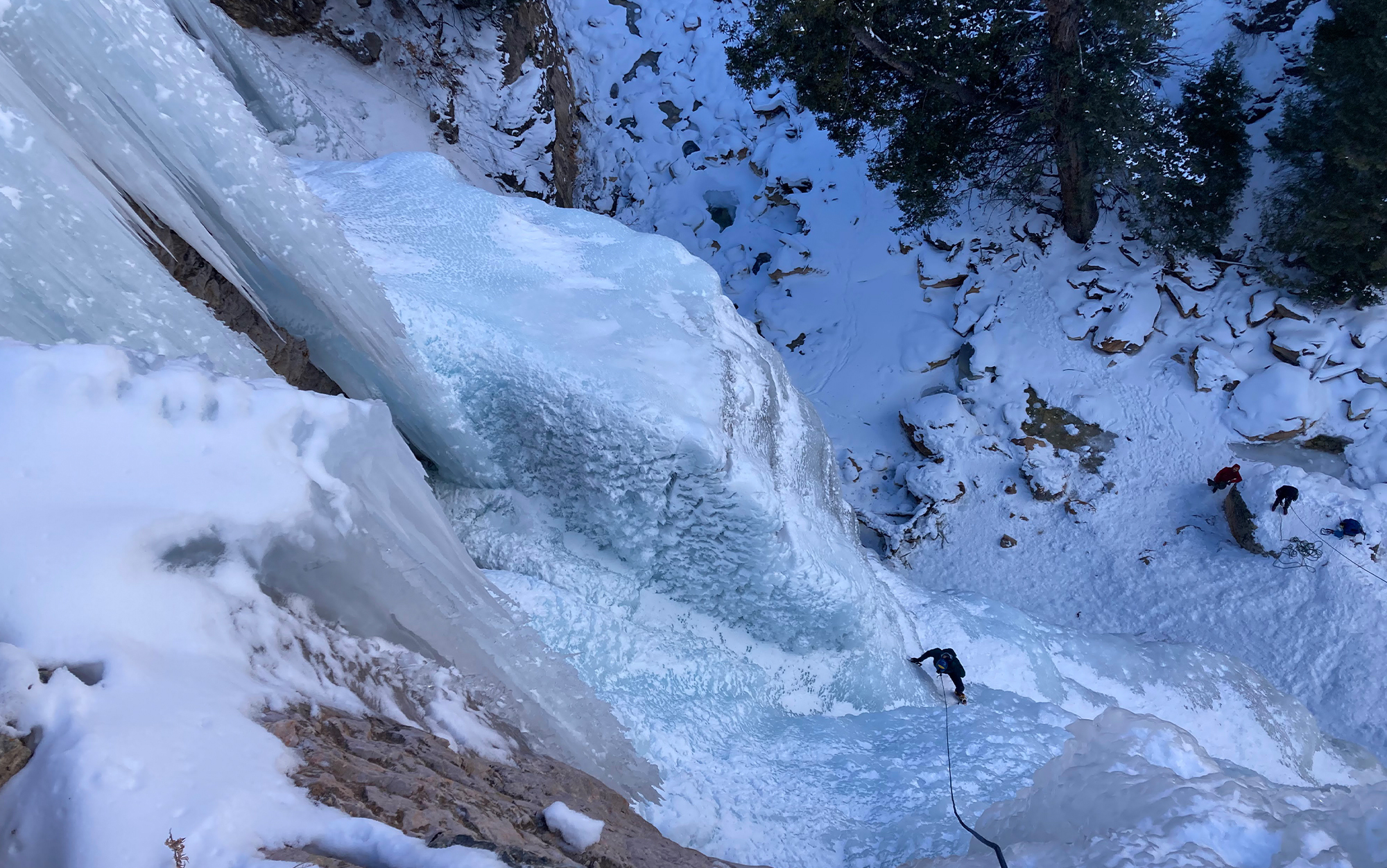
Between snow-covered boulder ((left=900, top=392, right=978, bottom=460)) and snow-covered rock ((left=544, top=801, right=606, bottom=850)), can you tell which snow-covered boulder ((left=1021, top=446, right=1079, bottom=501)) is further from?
snow-covered rock ((left=544, top=801, right=606, bottom=850))

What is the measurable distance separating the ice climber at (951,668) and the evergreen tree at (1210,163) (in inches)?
284

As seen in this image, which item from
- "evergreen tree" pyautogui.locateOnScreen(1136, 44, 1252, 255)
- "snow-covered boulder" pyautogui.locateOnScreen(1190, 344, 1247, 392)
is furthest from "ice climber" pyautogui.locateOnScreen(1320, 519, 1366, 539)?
"evergreen tree" pyautogui.locateOnScreen(1136, 44, 1252, 255)

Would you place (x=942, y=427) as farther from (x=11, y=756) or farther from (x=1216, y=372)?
(x=11, y=756)

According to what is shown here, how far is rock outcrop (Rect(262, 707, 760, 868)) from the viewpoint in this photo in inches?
88.9

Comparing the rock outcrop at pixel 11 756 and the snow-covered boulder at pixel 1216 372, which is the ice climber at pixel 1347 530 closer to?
the snow-covered boulder at pixel 1216 372

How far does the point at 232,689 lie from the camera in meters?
2.35

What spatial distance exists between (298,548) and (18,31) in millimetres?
2491

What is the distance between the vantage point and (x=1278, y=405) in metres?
9.33

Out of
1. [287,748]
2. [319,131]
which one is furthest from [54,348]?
[319,131]

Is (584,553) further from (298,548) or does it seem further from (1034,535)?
(1034,535)

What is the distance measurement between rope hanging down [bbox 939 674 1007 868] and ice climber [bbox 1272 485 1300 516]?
17.1 feet

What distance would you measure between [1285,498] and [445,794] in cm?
959

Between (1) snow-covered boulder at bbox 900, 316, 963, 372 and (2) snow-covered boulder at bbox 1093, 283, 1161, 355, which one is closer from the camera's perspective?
(2) snow-covered boulder at bbox 1093, 283, 1161, 355

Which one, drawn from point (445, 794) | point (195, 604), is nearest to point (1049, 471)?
point (445, 794)
